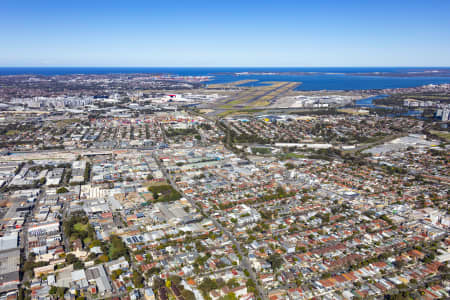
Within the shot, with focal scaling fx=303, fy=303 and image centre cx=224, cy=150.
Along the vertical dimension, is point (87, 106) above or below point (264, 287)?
above

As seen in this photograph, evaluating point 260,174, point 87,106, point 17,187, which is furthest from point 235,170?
point 87,106

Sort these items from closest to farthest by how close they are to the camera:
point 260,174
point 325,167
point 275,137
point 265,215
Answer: point 265,215 → point 260,174 → point 325,167 → point 275,137

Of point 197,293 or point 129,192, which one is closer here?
point 197,293

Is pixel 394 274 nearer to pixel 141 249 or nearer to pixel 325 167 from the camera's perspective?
pixel 141 249

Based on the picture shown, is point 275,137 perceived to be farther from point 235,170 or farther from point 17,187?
point 17,187

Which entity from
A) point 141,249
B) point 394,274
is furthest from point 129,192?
point 394,274

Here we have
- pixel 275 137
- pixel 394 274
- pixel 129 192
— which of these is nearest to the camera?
pixel 394 274

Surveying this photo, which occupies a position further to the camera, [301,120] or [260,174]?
[301,120]

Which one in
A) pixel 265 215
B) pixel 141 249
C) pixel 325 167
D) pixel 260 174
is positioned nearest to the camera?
pixel 141 249

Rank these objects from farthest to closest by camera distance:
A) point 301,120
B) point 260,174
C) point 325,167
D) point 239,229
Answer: point 301,120 → point 325,167 → point 260,174 → point 239,229
